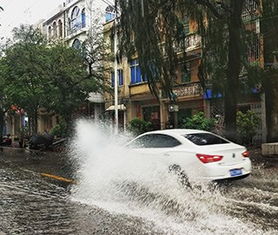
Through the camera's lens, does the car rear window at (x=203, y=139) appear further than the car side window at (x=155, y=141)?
No

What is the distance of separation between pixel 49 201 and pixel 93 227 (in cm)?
A: 279

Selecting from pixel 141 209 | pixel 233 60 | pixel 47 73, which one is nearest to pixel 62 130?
pixel 47 73

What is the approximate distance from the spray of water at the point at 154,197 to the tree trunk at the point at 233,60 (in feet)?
17.3

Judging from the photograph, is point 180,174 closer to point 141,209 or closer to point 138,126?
point 141,209

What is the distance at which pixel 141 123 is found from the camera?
88.3ft

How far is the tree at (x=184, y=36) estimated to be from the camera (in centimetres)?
1423

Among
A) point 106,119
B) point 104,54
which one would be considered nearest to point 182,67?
point 104,54

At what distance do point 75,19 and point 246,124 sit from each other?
25.6 meters

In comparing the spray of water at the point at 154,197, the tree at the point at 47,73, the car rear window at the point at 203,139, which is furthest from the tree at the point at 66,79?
the car rear window at the point at 203,139

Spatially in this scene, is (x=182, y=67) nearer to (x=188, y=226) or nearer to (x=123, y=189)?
(x=123, y=189)

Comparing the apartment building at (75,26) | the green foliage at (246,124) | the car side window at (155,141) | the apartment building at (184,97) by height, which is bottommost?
the car side window at (155,141)

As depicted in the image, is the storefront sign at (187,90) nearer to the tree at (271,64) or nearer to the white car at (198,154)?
the tree at (271,64)

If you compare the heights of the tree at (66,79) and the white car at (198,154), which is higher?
the tree at (66,79)

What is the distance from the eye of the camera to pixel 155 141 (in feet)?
35.3
